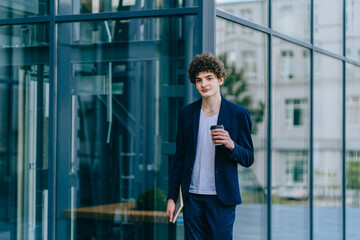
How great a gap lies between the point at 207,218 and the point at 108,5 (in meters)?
2.67

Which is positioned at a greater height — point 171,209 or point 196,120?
point 196,120

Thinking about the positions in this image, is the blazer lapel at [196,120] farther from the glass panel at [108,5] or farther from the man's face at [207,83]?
the glass panel at [108,5]

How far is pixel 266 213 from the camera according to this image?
6.21 meters

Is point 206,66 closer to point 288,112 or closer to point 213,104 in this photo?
point 213,104

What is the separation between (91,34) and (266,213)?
9.04 ft

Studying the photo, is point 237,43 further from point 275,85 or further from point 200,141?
point 200,141

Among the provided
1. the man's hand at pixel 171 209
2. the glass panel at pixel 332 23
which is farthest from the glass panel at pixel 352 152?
the man's hand at pixel 171 209

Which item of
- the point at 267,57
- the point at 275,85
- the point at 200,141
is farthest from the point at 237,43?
the point at 200,141

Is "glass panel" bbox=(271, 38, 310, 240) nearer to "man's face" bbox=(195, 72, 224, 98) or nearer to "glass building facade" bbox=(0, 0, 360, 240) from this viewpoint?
"glass building facade" bbox=(0, 0, 360, 240)

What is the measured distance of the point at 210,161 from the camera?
12.0 ft

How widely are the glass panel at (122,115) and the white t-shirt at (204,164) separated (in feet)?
4.45

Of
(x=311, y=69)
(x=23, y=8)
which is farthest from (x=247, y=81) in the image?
(x=23, y=8)

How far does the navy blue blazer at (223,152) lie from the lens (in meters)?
3.61

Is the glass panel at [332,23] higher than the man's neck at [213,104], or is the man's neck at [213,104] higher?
the glass panel at [332,23]
